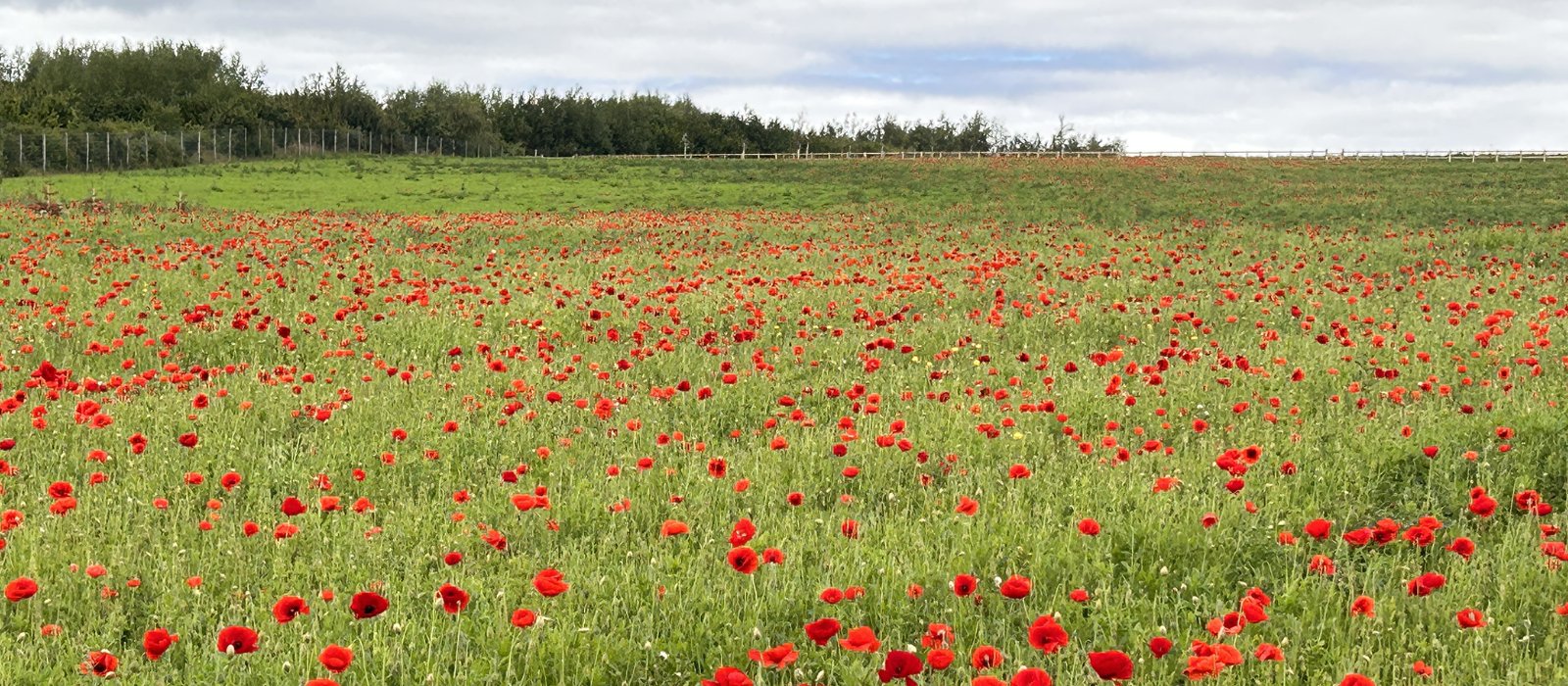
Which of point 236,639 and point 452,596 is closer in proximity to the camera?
point 236,639

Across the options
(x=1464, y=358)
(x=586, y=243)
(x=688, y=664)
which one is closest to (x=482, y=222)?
(x=586, y=243)

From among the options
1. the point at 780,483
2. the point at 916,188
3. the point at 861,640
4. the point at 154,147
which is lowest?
the point at 780,483

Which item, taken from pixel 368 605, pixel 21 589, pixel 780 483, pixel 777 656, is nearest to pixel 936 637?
pixel 777 656

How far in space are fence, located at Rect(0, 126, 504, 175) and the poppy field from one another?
42.4 metres

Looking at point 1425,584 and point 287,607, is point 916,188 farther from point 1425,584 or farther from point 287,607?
point 287,607

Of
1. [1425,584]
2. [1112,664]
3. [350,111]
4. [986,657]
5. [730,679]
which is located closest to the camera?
[1112,664]

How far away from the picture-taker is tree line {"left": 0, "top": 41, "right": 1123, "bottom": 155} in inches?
2667

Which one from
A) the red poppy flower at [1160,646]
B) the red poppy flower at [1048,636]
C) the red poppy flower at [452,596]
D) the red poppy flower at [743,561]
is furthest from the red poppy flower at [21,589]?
the red poppy flower at [1160,646]

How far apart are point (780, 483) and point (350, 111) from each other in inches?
3136

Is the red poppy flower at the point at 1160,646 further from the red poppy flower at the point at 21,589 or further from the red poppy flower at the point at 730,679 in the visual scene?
the red poppy flower at the point at 21,589

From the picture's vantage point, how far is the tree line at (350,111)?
222ft

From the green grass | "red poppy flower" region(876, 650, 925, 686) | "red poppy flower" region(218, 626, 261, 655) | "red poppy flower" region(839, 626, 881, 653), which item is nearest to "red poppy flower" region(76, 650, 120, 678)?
"red poppy flower" region(218, 626, 261, 655)

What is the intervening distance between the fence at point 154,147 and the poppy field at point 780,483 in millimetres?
42425

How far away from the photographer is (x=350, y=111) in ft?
257
